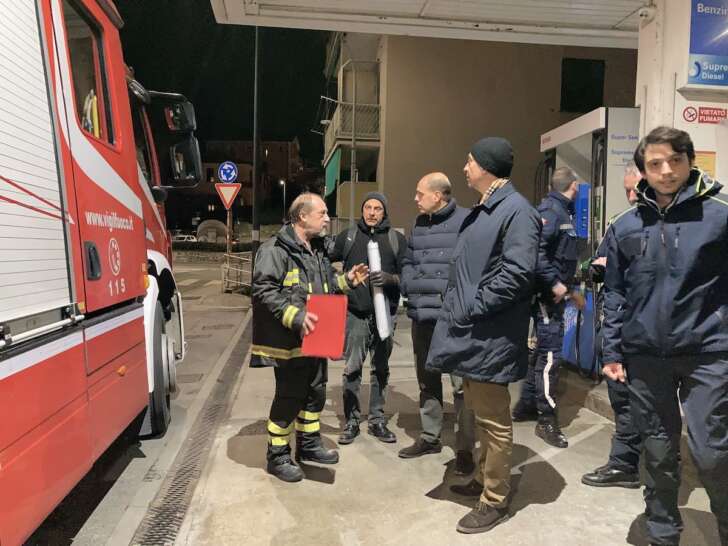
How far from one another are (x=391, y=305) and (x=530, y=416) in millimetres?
1599

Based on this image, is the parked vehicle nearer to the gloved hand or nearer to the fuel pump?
the fuel pump

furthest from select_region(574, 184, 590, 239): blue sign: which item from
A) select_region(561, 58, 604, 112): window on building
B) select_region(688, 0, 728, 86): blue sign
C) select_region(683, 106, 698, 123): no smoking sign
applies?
select_region(561, 58, 604, 112): window on building

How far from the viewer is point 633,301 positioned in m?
2.67

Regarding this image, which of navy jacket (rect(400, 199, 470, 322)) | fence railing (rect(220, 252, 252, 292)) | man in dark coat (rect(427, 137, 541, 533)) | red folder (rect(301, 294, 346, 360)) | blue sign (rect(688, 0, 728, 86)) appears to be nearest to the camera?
man in dark coat (rect(427, 137, 541, 533))

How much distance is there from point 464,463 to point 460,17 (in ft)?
15.9

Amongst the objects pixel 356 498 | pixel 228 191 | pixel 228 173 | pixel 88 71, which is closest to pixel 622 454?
pixel 356 498

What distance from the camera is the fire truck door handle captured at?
278 centimetres

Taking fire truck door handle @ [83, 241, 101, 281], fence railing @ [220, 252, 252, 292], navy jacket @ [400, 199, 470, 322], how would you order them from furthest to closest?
fence railing @ [220, 252, 252, 292], navy jacket @ [400, 199, 470, 322], fire truck door handle @ [83, 241, 101, 281]

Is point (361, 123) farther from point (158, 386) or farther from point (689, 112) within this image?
point (158, 386)

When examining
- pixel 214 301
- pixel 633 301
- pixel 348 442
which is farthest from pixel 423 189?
pixel 214 301

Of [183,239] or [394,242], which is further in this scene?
[183,239]

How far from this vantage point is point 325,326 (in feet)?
11.3

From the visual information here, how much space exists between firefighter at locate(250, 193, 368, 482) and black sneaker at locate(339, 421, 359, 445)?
1.70 ft

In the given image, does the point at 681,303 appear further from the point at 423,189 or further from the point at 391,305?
the point at 391,305
